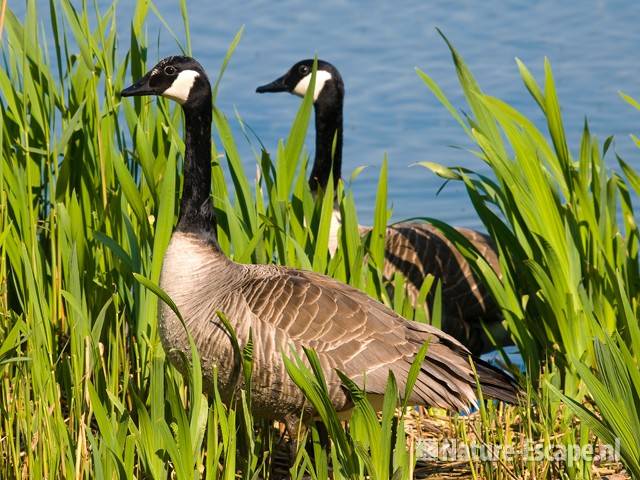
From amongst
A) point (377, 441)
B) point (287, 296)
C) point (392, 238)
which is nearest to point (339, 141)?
point (392, 238)

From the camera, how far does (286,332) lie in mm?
4375

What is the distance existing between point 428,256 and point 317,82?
4.21ft

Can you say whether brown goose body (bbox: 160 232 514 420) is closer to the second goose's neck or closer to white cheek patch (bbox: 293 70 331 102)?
the second goose's neck

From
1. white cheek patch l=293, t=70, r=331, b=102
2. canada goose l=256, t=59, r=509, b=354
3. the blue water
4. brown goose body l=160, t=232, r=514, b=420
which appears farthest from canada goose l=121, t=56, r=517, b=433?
the blue water

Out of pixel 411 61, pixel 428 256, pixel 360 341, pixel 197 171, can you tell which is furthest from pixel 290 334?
pixel 411 61

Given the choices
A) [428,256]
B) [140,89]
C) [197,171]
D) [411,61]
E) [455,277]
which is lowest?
[455,277]

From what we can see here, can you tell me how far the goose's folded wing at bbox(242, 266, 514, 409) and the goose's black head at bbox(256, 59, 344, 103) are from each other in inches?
113

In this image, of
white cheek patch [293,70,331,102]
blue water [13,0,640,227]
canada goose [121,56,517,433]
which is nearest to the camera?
canada goose [121,56,517,433]

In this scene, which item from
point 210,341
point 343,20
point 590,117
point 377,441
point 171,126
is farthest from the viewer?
point 343,20

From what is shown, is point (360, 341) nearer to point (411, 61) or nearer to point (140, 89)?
point (140, 89)

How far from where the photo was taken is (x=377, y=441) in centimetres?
350

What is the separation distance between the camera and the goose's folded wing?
4343 millimetres

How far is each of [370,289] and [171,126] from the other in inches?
45.9

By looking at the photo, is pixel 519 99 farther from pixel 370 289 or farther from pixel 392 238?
pixel 370 289
